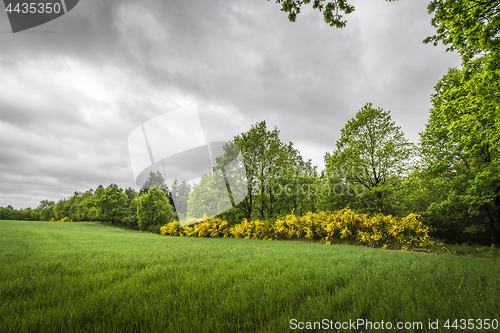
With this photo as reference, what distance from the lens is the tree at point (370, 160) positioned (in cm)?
1678

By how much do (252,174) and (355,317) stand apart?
19.0 m

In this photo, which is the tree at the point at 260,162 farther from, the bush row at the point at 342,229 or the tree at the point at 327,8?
the tree at the point at 327,8

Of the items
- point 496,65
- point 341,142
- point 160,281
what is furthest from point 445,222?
point 160,281

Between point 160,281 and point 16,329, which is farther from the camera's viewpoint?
point 160,281

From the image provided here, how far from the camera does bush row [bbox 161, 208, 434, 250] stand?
38.6ft

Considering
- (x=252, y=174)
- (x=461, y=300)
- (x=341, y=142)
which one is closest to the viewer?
(x=461, y=300)

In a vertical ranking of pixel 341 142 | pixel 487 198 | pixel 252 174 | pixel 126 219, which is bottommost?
pixel 126 219

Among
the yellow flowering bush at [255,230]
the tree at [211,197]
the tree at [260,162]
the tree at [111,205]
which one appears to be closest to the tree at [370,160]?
the tree at [260,162]

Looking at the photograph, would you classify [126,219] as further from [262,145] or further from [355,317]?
[355,317]

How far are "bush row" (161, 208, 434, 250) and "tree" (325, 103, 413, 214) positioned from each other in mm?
3142

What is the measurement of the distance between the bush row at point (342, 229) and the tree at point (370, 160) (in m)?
3.14

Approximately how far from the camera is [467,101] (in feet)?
24.0

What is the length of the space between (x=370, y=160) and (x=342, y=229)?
8028 mm

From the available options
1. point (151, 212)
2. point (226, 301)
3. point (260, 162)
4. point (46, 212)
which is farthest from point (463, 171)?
point (46, 212)
